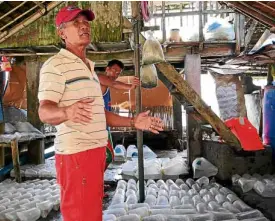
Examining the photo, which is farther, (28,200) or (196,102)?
(196,102)

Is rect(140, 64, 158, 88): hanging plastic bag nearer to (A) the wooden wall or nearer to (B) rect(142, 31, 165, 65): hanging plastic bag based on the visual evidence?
(B) rect(142, 31, 165, 65): hanging plastic bag

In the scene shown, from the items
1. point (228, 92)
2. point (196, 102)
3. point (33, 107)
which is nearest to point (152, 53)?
point (196, 102)

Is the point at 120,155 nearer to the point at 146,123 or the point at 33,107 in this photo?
the point at 33,107

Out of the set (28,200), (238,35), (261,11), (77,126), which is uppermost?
(238,35)

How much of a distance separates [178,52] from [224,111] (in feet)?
17.4

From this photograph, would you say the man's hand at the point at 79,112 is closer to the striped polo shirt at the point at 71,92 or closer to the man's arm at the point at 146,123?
the striped polo shirt at the point at 71,92

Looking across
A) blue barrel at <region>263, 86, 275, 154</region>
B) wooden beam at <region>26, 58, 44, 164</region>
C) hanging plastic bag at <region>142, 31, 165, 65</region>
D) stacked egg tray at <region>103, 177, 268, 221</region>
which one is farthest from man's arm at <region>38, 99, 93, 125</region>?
wooden beam at <region>26, 58, 44, 164</region>

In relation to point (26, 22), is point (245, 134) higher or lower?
lower

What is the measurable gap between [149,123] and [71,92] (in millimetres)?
567

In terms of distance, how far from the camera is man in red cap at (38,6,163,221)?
2.07 m

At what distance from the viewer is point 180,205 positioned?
431cm

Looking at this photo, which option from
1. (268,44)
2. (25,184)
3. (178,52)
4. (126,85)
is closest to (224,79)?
(178,52)

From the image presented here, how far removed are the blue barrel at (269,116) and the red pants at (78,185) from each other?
533 centimetres

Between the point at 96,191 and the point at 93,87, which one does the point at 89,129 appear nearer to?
the point at 93,87
